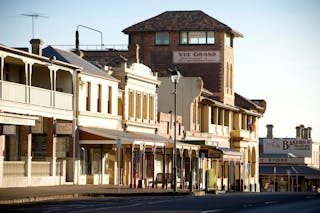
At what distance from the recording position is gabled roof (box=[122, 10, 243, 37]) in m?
97.4

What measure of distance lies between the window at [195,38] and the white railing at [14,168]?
46902mm

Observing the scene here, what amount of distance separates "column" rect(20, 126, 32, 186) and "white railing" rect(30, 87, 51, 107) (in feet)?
5.12

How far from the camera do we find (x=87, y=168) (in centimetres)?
6122

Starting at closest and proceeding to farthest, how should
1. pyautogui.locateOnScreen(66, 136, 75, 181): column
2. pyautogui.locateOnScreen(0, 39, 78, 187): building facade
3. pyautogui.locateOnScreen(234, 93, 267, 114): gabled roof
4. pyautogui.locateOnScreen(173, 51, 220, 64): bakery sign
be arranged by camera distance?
pyautogui.locateOnScreen(0, 39, 78, 187): building facade < pyautogui.locateOnScreen(66, 136, 75, 181): column < pyautogui.locateOnScreen(173, 51, 220, 64): bakery sign < pyautogui.locateOnScreen(234, 93, 267, 114): gabled roof

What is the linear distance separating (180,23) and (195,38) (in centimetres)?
235

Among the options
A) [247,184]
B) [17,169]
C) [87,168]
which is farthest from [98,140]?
[247,184]

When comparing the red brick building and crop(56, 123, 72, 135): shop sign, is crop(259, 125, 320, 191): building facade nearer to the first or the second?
the red brick building

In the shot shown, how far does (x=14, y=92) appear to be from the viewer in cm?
5156

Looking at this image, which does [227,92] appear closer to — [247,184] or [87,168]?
[247,184]

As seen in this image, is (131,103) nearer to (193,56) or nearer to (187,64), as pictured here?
(187,64)

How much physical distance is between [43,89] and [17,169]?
5566 mm

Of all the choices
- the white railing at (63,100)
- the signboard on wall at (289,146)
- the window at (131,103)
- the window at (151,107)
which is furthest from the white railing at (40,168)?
the signboard on wall at (289,146)

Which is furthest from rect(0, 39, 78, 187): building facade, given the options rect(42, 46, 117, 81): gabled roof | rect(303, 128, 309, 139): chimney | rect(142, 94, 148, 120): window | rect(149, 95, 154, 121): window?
rect(303, 128, 309, 139): chimney

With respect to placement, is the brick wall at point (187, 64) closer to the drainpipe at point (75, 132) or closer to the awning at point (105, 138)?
the awning at point (105, 138)
